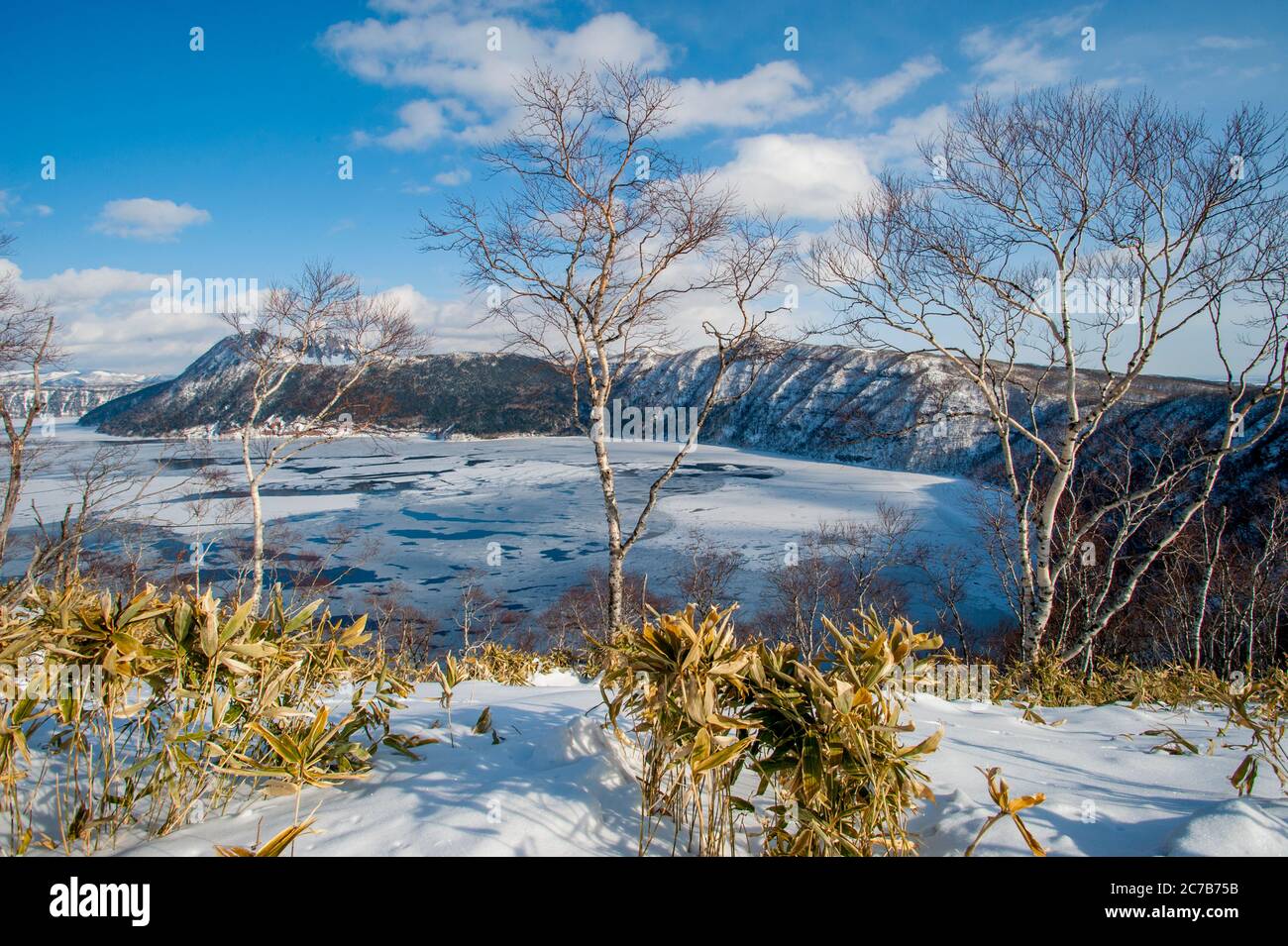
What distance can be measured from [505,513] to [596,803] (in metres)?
33.4

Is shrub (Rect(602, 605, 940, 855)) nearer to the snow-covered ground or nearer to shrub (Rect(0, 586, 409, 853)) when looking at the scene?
the snow-covered ground

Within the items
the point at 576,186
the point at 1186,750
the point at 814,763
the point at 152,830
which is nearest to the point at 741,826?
the point at 814,763

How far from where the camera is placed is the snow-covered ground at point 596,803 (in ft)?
5.32

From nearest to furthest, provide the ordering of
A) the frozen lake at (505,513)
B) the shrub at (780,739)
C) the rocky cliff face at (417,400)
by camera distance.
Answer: the shrub at (780,739)
the frozen lake at (505,513)
the rocky cliff face at (417,400)

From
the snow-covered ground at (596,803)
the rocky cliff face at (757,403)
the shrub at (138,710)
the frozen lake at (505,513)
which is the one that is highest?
the rocky cliff face at (757,403)

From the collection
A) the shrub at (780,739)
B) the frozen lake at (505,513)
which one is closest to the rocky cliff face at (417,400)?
the frozen lake at (505,513)

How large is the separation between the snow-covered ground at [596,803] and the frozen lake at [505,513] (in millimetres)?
12283

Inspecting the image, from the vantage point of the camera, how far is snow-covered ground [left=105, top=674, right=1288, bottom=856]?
5.32 feet

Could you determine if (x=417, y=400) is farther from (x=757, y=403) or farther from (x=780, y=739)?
(x=780, y=739)

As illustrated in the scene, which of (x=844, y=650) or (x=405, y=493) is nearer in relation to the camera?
(x=844, y=650)

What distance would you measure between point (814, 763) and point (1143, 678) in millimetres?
4602

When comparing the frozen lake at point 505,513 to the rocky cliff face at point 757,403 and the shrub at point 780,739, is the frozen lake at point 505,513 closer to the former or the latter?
the rocky cliff face at point 757,403
